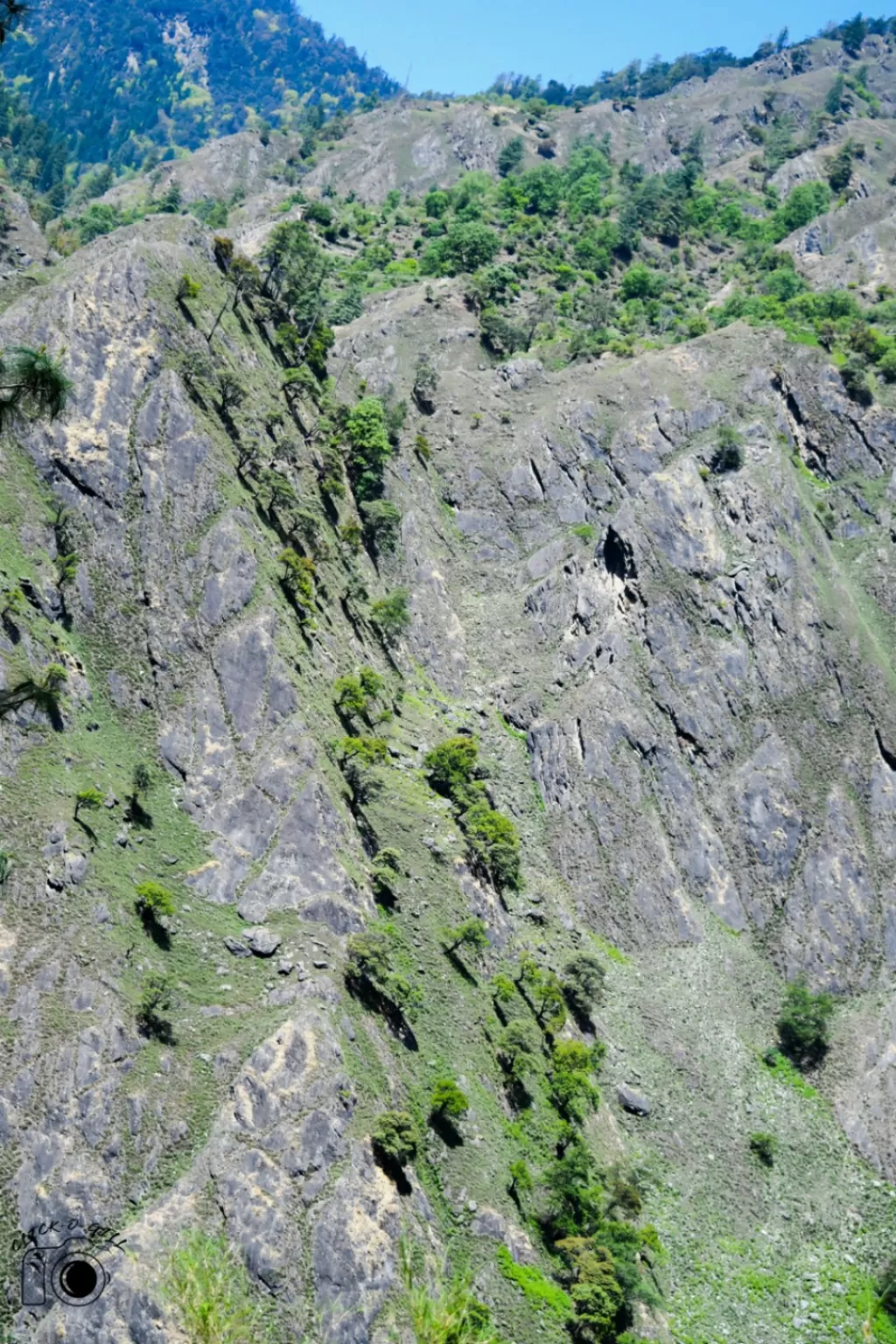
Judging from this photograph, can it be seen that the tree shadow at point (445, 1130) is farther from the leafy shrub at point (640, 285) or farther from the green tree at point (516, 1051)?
the leafy shrub at point (640, 285)

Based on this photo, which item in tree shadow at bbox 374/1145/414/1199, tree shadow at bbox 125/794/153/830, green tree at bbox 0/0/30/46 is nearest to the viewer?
green tree at bbox 0/0/30/46

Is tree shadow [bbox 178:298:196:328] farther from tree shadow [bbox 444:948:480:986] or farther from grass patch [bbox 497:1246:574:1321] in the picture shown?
grass patch [bbox 497:1246:574:1321]

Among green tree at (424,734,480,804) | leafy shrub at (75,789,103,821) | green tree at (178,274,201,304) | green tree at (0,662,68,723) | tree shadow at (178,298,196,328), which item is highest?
green tree at (178,274,201,304)

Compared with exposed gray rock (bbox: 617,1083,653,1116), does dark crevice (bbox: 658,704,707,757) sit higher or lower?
higher

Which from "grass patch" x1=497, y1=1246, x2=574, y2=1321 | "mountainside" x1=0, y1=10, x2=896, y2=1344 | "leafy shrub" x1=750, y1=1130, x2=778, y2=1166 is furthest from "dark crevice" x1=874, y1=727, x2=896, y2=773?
"grass patch" x1=497, y1=1246, x2=574, y2=1321

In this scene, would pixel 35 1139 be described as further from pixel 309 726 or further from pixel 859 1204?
pixel 859 1204

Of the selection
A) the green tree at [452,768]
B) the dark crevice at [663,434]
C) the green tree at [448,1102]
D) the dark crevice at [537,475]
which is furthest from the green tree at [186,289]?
the green tree at [448,1102]

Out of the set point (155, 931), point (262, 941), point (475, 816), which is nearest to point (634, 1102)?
point (475, 816)

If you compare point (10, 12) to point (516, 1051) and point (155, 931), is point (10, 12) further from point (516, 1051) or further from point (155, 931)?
point (516, 1051)
